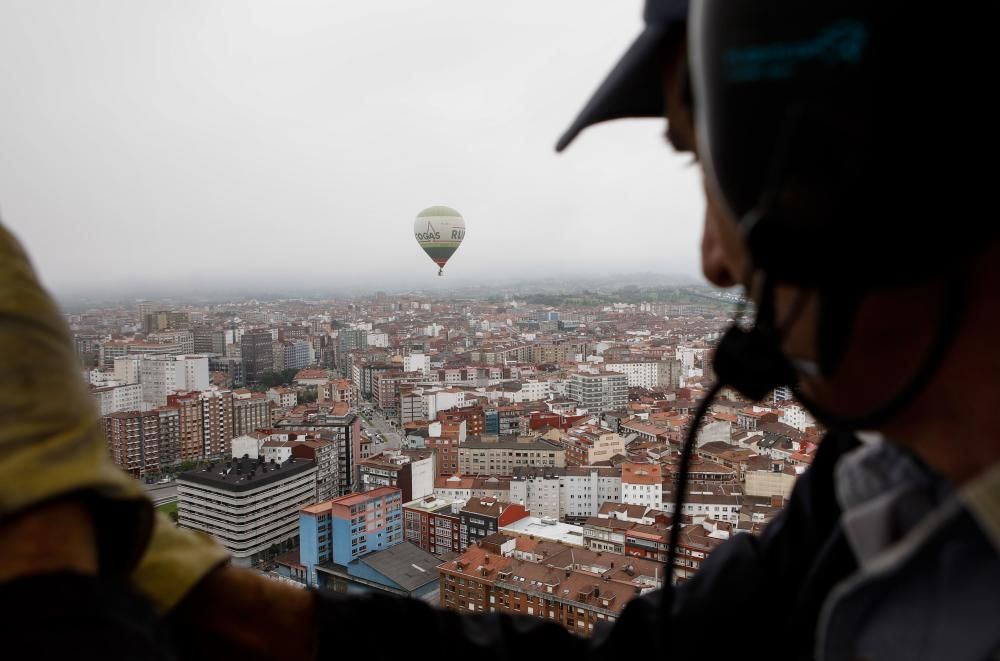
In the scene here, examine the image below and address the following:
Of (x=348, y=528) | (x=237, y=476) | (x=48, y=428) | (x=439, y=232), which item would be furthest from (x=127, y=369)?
(x=48, y=428)

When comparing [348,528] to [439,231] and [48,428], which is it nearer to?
[48,428]

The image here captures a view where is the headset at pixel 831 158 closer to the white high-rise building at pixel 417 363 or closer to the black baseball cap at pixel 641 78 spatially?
the black baseball cap at pixel 641 78

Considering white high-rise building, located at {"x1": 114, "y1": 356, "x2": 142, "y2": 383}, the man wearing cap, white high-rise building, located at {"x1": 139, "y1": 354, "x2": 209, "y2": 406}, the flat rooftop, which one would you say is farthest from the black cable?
white high-rise building, located at {"x1": 139, "y1": 354, "x2": 209, "y2": 406}

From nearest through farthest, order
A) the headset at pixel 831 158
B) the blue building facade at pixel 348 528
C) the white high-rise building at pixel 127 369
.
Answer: the headset at pixel 831 158 < the blue building facade at pixel 348 528 < the white high-rise building at pixel 127 369

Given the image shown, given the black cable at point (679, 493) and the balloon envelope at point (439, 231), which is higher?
the balloon envelope at point (439, 231)

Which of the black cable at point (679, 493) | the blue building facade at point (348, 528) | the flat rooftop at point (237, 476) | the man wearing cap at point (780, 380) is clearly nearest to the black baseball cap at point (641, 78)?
the man wearing cap at point (780, 380)

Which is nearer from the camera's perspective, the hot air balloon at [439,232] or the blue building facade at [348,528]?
the blue building facade at [348,528]
